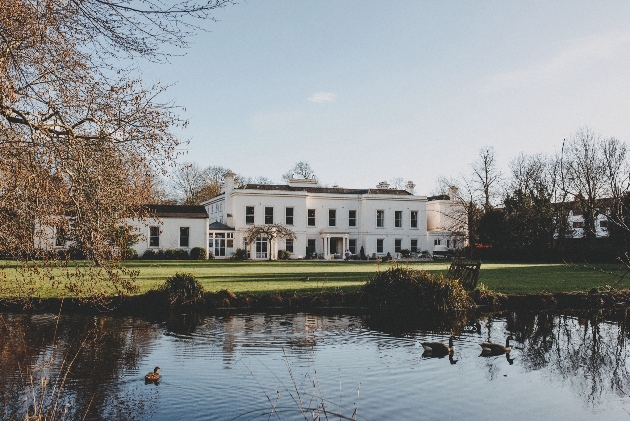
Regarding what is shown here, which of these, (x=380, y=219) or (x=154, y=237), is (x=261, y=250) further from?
(x=380, y=219)

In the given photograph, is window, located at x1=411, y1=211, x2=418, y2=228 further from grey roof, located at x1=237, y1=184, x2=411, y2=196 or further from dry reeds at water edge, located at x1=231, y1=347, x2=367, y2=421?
dry reeds at water edge, located at x1=231, y1=347, x2=367, y2=421

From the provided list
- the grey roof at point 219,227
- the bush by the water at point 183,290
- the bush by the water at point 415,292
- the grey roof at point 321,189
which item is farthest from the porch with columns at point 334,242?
the bush by the water at point 183,290

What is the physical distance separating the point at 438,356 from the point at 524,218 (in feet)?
110

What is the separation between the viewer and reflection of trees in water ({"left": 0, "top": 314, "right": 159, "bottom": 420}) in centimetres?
705

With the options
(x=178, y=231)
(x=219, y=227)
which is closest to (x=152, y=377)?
(x=178, y=231)

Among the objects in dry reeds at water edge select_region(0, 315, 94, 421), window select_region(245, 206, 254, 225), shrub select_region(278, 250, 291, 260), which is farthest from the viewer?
window select_region(245, 206, 254, 225)

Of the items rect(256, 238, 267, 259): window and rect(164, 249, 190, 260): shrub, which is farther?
rect(256, 238, 267, 259): window

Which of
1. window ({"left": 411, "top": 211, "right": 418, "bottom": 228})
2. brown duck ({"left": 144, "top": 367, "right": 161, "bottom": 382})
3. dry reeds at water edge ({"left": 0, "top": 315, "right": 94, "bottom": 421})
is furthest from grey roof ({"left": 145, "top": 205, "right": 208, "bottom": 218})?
brown duck ({"left": 144, "top": 367, "right": 161, "bottom": 382})

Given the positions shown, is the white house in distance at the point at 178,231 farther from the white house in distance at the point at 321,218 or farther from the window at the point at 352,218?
the window at the point at 352,218

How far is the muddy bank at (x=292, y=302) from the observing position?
48.0ft

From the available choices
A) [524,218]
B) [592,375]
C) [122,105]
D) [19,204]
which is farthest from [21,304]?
[524,218]

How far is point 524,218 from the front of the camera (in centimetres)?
4106

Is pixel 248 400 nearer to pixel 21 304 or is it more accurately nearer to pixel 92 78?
pixel 92 78

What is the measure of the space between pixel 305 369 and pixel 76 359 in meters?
3.62
